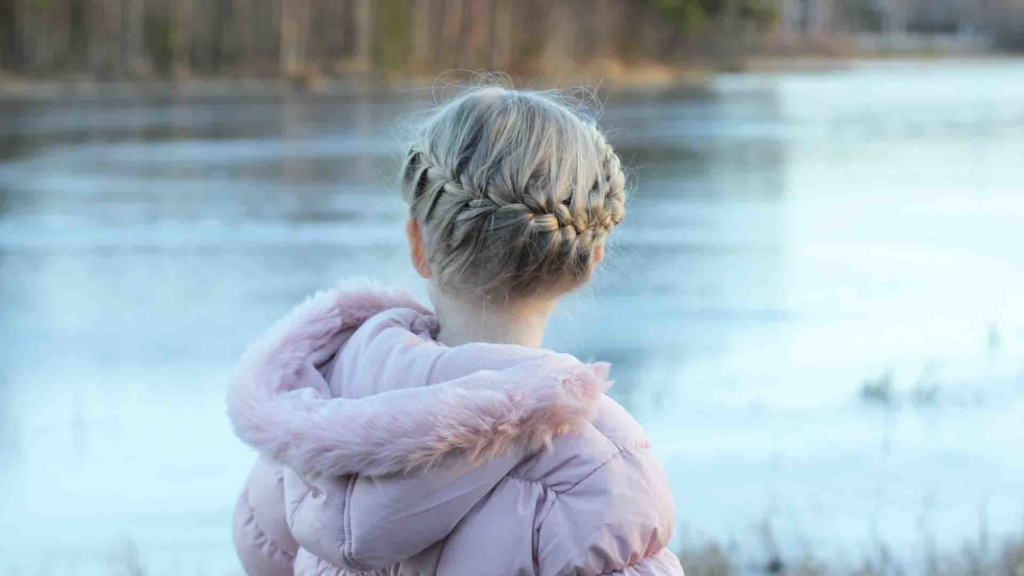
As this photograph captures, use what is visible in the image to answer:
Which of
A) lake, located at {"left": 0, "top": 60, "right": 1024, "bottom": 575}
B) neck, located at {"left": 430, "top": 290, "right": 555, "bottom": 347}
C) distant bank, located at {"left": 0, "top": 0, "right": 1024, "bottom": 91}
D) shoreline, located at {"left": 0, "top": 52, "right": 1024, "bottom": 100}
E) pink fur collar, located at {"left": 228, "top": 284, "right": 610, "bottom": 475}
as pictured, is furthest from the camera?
distant bank, located at {"left": 0, "top": 0, "right": 1024, "bottom": 91}

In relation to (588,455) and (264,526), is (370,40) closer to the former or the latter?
(264,526)

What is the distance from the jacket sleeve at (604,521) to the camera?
1982 mm

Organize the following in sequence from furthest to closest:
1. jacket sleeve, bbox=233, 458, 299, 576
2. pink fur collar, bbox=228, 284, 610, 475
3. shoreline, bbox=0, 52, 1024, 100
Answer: shoreline, bbox=0, 52, 1024, 100, jacket sleeve, bbox=233, 458, 299, 576, pink fur collar, bbox=228, 284, 610, 475

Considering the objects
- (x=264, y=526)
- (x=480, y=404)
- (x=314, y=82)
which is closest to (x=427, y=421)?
(x=480, y=404)

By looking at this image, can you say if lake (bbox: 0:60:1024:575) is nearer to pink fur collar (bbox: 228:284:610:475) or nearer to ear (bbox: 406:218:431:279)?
ear (bbox: 406:218:431:279)

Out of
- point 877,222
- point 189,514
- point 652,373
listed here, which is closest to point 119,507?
point 189,514

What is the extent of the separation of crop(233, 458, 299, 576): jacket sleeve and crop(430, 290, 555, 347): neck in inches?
14.3

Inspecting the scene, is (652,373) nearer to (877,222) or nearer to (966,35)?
(877,222)

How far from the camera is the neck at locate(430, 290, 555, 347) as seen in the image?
2160mm

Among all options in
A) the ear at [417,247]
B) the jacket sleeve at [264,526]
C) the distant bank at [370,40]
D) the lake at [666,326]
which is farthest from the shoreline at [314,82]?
the ear at [417,247]

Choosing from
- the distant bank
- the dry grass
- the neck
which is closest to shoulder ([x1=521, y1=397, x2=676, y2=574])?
the neck

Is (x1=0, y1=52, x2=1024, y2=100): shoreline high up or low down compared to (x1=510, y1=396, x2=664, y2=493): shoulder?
down

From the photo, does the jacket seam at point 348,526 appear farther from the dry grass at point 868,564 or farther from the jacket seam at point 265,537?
the dry grass at point 868,564

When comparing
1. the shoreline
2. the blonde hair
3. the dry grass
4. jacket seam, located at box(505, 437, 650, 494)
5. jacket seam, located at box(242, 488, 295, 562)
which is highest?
the blonde hair
